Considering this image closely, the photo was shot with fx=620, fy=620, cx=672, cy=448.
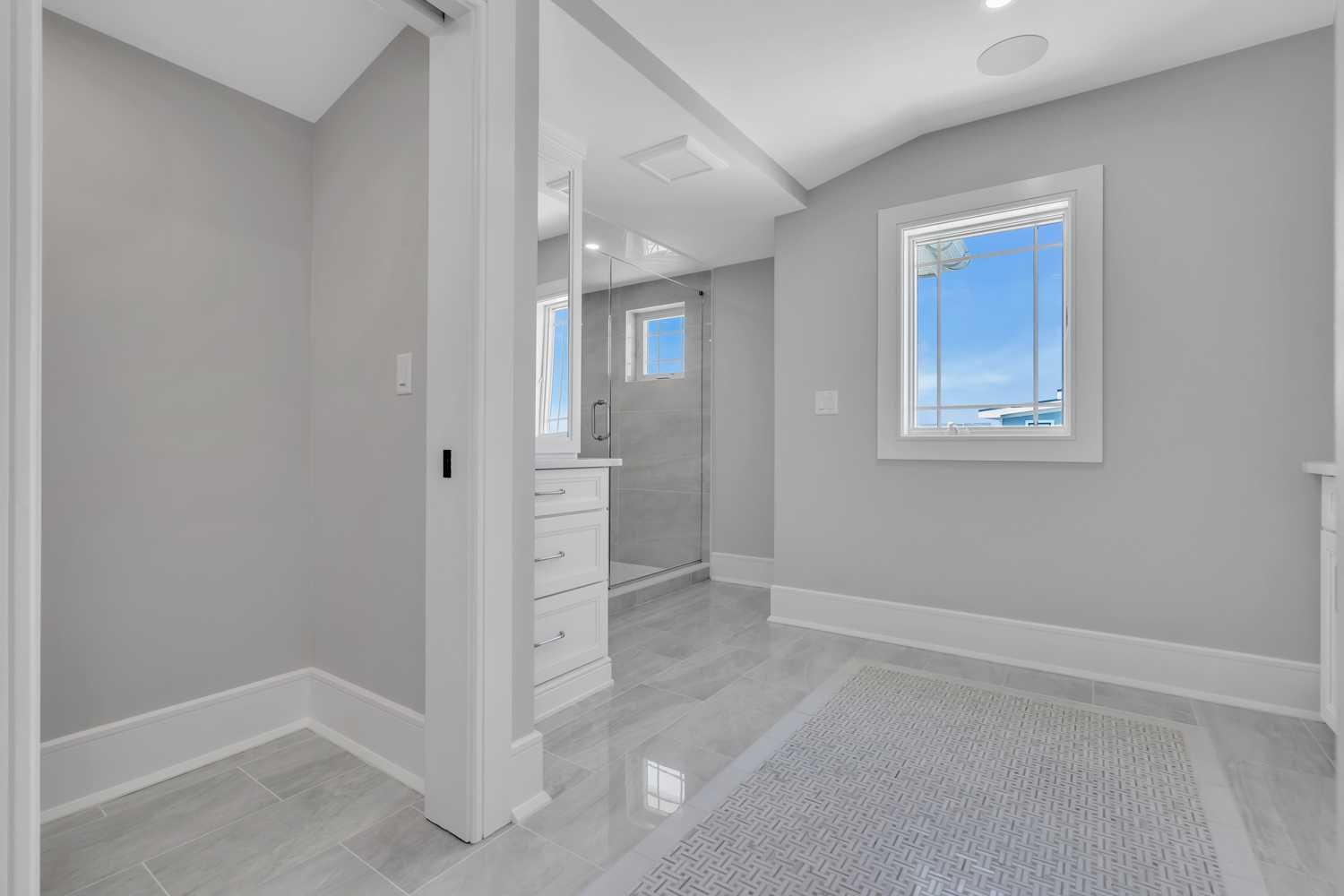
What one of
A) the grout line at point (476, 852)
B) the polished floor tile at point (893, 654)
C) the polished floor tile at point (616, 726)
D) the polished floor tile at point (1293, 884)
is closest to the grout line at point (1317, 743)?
the polished floor tile at point (1293, 884)

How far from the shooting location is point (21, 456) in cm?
83

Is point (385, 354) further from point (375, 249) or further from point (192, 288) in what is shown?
point (192, 288)

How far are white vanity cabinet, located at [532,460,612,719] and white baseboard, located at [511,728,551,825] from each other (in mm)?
497

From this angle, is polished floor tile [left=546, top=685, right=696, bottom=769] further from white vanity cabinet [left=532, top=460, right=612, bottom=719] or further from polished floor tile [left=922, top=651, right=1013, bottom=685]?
polished floor tile [left=922, top=651, right=1013, bottom=685]

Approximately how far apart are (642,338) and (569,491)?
2000 mm

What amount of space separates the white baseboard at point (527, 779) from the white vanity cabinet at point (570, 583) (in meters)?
0.50

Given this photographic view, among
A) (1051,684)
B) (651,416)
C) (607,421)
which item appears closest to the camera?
(1051,684)

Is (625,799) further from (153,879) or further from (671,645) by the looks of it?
(671,645)

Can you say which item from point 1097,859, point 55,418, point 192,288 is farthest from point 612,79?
point 1097,859

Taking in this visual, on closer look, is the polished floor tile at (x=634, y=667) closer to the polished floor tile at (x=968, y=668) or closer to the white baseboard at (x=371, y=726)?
the white baseboard at (x=371, y=726)

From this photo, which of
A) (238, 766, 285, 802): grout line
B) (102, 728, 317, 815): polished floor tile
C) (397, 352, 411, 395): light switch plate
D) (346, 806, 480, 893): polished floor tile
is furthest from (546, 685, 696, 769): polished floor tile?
(397, 352, 411, 395): light switch plate

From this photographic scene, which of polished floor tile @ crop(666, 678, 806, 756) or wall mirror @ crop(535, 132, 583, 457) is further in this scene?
wall mirror @ crop(535, 132, 583, 457)

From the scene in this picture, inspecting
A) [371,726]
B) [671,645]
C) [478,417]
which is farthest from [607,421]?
[478,417]

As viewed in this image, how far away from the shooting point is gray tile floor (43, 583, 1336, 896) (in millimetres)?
1339
